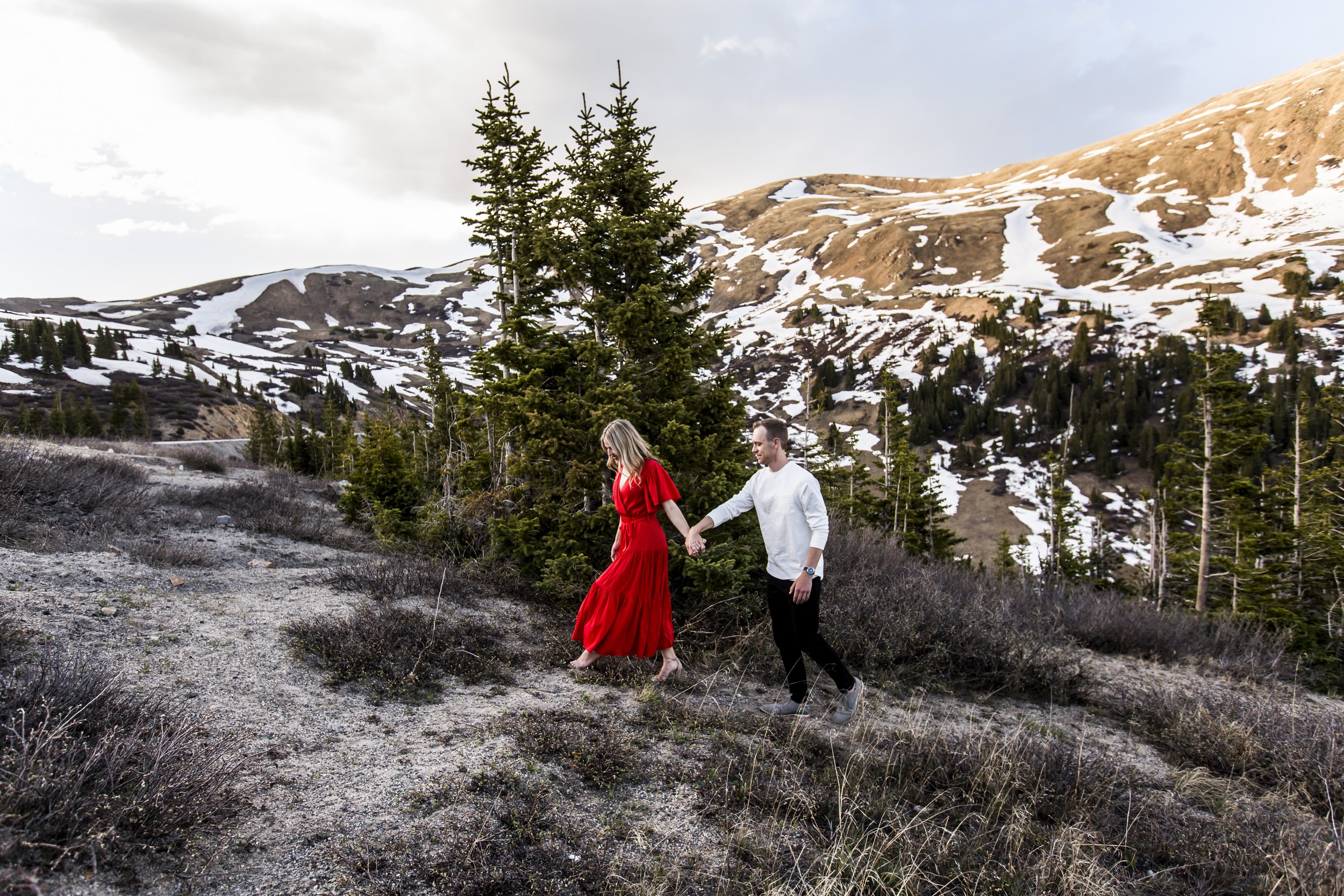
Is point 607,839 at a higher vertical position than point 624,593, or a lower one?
lower

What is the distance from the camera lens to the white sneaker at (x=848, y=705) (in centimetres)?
461

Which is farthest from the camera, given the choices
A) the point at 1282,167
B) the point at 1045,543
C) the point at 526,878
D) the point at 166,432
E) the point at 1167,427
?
the point at 1282,167

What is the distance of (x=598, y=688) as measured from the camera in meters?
4.88

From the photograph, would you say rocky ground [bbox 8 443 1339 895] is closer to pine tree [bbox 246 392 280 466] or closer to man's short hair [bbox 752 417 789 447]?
man's short hair [bbox 752 417 789 447]

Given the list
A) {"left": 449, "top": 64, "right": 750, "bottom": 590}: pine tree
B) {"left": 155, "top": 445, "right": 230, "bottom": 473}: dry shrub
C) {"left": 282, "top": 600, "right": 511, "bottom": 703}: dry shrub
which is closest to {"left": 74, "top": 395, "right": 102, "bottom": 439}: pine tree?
{"left": 155, "top": 445, "right": 230, "bottom": 473}: dry shrub

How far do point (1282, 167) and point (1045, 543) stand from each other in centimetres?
10506

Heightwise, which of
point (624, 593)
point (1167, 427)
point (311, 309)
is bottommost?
point (1167, 427)

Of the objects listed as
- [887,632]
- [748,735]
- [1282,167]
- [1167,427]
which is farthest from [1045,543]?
[1282,167]

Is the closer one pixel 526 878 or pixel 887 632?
pixel 526 878

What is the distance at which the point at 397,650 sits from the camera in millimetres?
4848

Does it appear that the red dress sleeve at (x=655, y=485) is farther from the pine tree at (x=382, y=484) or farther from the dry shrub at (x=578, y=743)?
the pine tree at (x=382, y=484)

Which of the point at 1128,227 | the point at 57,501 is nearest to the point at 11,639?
the point at 57,501

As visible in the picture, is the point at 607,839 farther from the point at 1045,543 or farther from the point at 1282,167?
the point at 1282,167

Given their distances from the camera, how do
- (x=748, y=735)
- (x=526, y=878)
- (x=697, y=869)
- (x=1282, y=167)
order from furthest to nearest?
(x=1282, y=167), (x=748, y=735), (x=697, y=869), (x=526, y=878)
